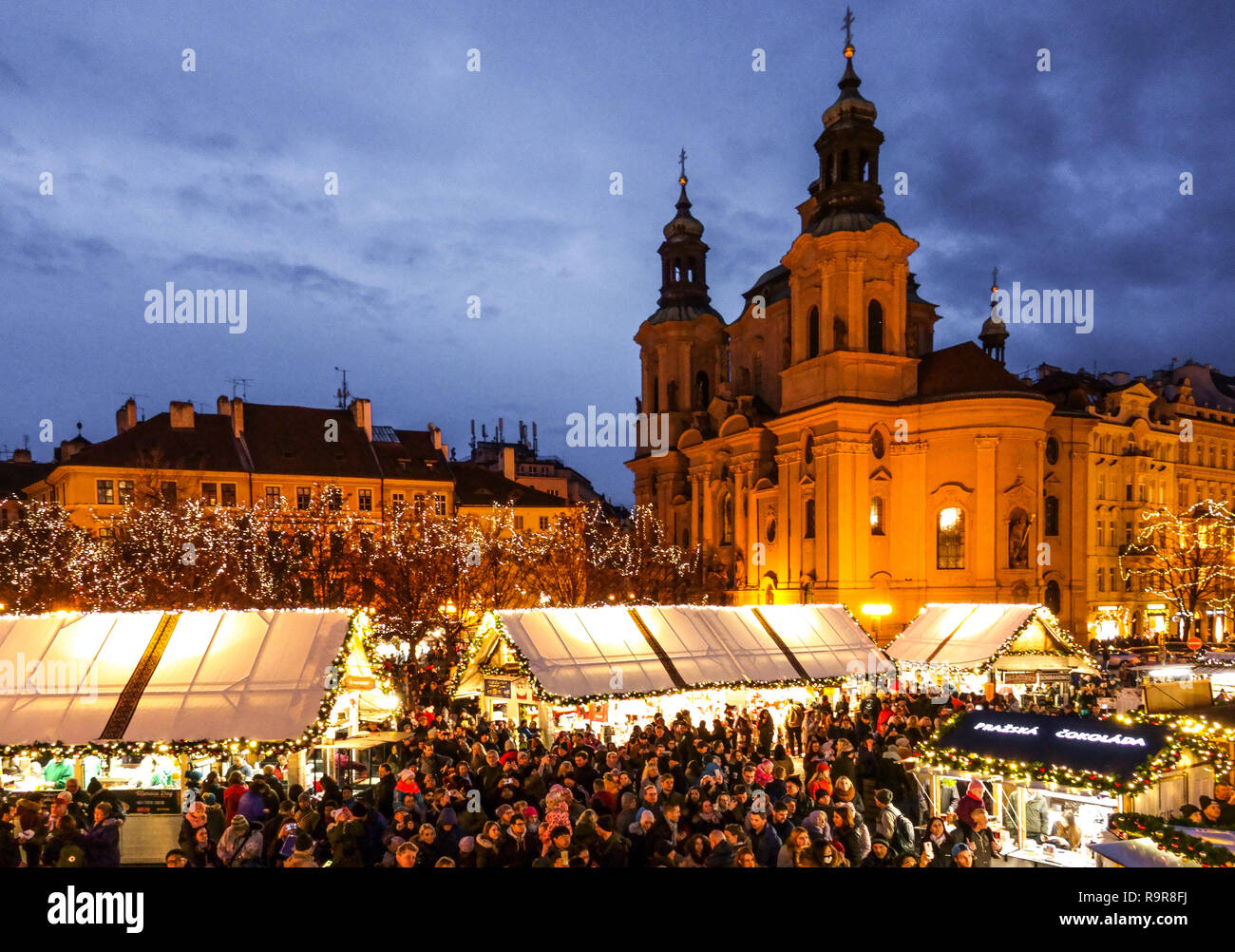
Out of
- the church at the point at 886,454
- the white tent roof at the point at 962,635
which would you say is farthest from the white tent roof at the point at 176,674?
the church at the point at 886,454

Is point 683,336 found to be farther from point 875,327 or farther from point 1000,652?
point 1000,652

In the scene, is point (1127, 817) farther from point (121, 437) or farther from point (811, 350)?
point (121, 437)

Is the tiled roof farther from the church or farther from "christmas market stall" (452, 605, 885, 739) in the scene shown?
"christmas market stall" (452, 605, 885, 739)

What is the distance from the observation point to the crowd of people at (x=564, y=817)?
9.69 meters

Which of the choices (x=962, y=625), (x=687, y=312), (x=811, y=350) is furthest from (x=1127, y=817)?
(x=687, y=312)

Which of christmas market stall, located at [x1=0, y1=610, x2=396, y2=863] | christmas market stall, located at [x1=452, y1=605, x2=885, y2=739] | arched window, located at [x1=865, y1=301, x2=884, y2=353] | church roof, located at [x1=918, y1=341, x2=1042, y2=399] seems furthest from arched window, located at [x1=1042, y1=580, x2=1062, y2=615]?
christmas market stall, located at [x1=0, y1=610, x2=396, y2=863]

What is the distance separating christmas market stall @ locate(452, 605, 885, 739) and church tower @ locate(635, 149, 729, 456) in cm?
4143

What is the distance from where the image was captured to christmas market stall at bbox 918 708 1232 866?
11367 mm

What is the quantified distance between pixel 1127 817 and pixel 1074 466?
45.6m

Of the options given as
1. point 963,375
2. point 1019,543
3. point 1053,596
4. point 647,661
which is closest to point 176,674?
point 647,661

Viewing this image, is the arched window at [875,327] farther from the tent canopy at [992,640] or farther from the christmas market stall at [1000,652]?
the tent canopy at [992,640]

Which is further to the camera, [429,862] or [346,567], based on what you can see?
[346,567]
